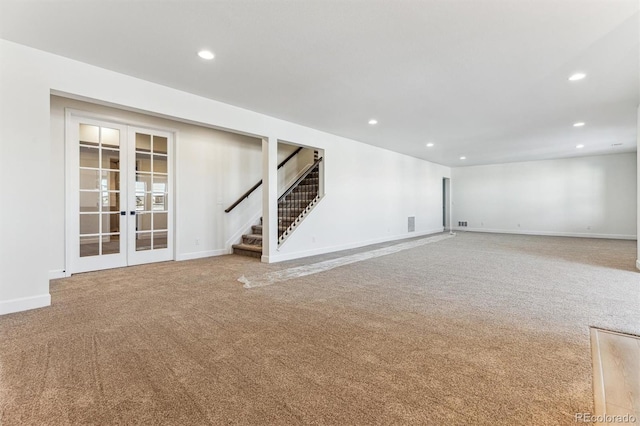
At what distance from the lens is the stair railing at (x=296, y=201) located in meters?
6.85

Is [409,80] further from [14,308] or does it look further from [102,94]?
[14,308]

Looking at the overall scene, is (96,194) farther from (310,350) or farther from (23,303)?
(310,350)

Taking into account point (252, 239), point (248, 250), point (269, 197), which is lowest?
point (248, 250)

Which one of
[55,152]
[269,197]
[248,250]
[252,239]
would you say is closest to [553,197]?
[269,197]

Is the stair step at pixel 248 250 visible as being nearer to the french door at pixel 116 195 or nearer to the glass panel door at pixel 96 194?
the french door at pixel 116 195

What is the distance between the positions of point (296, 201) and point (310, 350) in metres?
5.64

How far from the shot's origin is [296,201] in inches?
303

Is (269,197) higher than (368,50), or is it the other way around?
(368,50)

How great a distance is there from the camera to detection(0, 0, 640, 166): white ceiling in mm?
2520

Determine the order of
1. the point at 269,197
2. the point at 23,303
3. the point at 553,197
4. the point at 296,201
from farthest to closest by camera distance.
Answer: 1. the point at 553,197
2. the point at 296,201
3. the point at 269,197
4. the point at 23,303

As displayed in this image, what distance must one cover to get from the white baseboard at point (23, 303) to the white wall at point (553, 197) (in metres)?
12.5

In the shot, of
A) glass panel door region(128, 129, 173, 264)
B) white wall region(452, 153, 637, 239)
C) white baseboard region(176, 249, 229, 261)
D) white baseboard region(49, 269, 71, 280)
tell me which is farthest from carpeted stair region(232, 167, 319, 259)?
white wall region(452, 153, 637, 239)

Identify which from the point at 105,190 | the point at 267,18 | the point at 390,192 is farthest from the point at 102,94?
the point at 390,192

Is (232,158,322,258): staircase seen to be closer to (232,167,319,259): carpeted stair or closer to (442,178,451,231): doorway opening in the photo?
(232,167,319,259): carpeted stair
